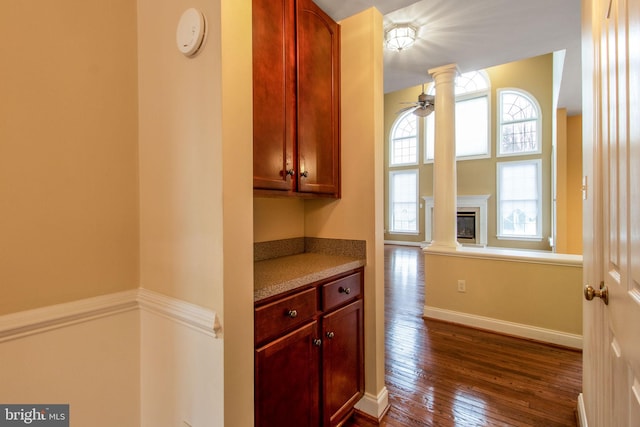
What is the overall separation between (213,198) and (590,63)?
69.0 inches

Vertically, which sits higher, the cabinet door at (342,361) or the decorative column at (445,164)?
the decorative column at (445,164)

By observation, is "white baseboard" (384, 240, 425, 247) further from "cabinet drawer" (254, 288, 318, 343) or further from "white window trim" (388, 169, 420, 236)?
"cabinet drawer" (254, 288, 318, 343)

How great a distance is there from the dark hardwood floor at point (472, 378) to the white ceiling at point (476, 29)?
242 centimetres

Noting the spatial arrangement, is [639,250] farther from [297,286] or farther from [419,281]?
[419,281]

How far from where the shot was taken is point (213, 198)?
1016 mm

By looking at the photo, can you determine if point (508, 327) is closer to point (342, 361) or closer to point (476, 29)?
point (342, 361)

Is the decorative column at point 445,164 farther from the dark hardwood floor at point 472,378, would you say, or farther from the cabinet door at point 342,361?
the cabinet door at point 342,361

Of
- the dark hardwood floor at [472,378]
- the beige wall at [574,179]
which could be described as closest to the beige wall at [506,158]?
the beige wall at [574,179]

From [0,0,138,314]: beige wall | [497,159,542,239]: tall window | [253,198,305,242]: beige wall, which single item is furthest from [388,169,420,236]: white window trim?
[0,0,138,314]: beige wall

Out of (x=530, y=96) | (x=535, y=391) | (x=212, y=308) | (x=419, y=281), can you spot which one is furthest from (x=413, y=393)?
(x=530, y=96)

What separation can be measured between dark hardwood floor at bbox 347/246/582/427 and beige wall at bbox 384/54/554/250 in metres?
6.47

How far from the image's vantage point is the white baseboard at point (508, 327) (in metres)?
2.62

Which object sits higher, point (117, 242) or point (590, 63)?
point (590, 63)

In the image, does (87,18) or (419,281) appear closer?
(87,18)
